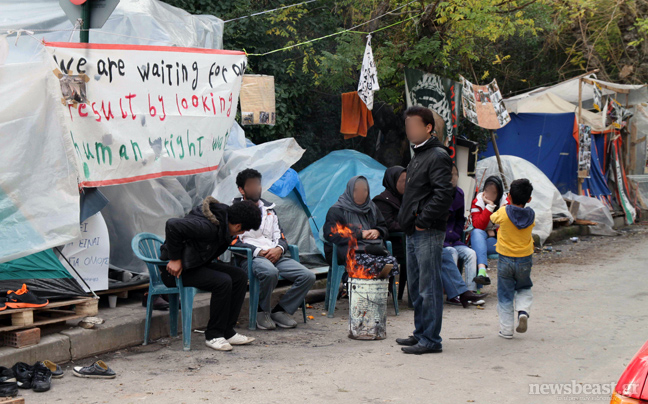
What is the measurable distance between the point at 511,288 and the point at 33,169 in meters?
4.26

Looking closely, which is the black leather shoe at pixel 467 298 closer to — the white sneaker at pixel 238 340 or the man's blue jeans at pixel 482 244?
the man's blue jeans at pixel 482 244

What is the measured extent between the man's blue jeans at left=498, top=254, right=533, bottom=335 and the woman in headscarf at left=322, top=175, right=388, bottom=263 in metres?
1.40

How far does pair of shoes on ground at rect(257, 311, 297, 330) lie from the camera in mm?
6141

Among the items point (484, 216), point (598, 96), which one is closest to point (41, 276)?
point (484, 216)

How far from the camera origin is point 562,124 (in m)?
14.6

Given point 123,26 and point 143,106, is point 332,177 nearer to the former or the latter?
point 123,26

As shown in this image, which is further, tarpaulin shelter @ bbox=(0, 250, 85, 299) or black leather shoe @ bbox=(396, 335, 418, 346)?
black leather shoe @ bbox=(396, 335, 418, 346)

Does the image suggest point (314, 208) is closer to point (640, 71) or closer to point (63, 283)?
point (63, 283)

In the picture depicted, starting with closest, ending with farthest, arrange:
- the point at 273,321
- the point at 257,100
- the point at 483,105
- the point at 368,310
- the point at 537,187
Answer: the point at 368,310, the point at 273,321, the point at 257,100, the point at 483,105, the point at 537,187

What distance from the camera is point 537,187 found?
12.4 meters

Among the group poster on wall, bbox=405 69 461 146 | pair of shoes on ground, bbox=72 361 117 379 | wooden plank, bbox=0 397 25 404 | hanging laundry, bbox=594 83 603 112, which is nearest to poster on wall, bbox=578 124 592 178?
hanging laundry, bbox=594 83 603 112

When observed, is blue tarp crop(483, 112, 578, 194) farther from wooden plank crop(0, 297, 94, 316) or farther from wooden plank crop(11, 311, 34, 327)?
wooden plank crop(11, 311, 34, 327)

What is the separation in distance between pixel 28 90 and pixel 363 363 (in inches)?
133

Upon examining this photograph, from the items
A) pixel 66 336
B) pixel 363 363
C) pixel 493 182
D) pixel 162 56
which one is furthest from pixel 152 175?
pixel 493 182
